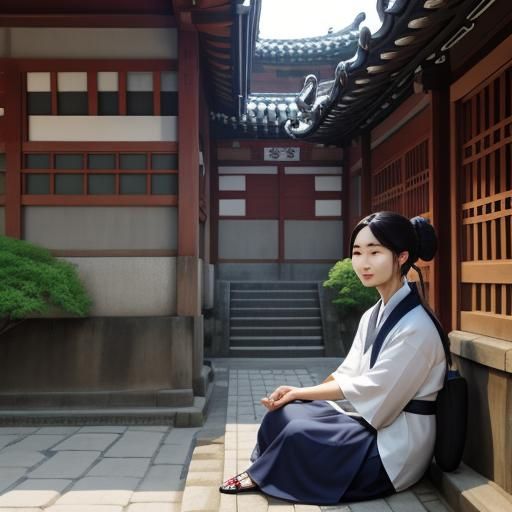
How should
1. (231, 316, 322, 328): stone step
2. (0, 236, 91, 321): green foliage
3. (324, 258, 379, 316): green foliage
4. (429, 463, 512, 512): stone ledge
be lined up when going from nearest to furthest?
(429, 463, 512, 512): stone ledge → (0, 236, 91, 321): green foliage → (324, 258, 379, 316): green foliage → (231, 316, 322, 328): stone step

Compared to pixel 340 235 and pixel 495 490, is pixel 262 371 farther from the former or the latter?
pixel 495 490

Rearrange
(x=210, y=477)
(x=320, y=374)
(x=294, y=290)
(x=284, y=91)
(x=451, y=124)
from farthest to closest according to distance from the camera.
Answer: (x=284, y=91) → (x=294, y=290) → (x=320, y=374) → (x=451, y=124) → (x=210, y=477)

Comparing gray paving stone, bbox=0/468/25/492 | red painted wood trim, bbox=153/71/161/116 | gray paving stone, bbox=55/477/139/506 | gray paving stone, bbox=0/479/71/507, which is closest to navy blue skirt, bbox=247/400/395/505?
gray paving stone, bbox=55/477/139/506

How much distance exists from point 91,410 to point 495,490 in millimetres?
4589

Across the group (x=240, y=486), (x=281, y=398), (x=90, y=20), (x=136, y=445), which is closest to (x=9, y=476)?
(x=136, y=445)

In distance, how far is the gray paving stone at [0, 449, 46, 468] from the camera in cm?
530

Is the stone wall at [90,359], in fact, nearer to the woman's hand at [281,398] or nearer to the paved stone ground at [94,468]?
the paved stone ground at [94,468]

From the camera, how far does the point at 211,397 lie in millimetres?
8211

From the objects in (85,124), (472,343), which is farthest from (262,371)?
(472,343)

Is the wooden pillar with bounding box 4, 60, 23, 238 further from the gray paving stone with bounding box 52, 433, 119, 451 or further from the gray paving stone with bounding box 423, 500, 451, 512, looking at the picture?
the gray paving stone with bounding box 423, 500, 451, 512

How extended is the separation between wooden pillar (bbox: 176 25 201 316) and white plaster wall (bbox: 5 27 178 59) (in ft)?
0.85

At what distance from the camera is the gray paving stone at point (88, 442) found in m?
5.87

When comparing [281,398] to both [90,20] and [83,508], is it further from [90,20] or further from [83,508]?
[90,20]

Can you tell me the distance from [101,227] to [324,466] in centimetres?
470
